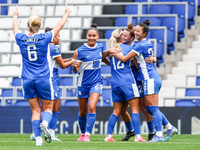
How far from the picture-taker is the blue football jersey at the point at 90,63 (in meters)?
8.10

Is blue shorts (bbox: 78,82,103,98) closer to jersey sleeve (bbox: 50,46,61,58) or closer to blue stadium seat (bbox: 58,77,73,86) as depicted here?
jersey sleeve (bbox: 50,46,61,58)

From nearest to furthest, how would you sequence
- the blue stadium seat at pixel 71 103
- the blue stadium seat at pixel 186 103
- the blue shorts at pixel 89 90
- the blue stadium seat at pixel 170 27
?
the blue shorts at pixel 89 90 → the blue stadium seat at pixel 186 103 → the blue stadium seat at pixel 71 103 → the blue stadium seat at pixel 170 27

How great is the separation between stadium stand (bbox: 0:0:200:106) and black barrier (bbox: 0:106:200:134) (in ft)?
2.17

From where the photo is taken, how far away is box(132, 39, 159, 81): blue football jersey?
7684 millimetres

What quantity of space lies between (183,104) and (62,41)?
12.7 feet

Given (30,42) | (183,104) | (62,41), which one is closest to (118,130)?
(183,104)

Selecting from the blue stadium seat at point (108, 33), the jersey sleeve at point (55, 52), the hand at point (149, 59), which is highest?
the blue stadium seat at point (108, 33)

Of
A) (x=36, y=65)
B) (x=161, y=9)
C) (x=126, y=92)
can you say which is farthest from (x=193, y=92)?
(x=36, y=65)

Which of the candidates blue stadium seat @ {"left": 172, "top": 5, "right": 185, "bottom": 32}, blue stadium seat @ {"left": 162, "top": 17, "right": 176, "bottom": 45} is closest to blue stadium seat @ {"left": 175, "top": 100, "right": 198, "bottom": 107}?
blue stadium seat @ {"left": 162, "top": 17, "right": 176, "bottom": 45}

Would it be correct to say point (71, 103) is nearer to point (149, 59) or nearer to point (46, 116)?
point (149, 59)

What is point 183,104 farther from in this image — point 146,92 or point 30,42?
point 30,42

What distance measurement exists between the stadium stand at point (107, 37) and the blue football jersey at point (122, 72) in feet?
10.2

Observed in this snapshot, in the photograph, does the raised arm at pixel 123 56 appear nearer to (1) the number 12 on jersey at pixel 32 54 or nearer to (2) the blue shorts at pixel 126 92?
(2) the blue shorts at pixel 126 92

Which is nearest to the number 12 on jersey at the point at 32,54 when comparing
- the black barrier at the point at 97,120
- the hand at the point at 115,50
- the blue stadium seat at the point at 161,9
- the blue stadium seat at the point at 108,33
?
the hand at the point at 115,50
